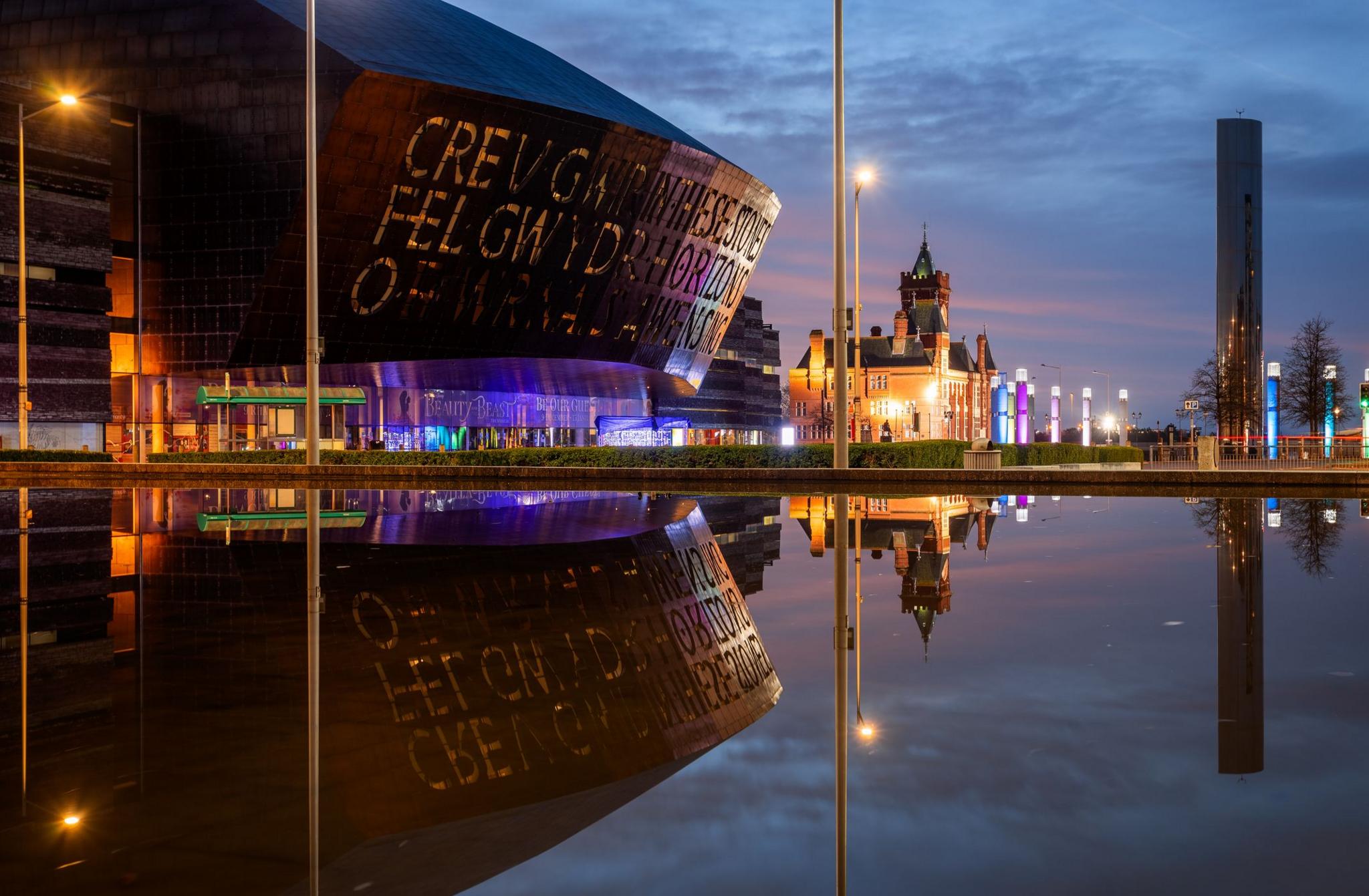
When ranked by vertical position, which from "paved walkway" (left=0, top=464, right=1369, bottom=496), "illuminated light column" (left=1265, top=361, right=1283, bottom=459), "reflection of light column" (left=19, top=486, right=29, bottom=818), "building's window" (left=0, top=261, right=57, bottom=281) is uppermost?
"building's window" (left=0, top=261, right=57, bottom=281)

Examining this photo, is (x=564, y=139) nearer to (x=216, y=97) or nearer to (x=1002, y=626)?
(x=216, y=97)

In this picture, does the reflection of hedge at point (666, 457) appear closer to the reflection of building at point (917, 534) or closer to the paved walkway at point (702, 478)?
the paved walkway at point (702, 478)

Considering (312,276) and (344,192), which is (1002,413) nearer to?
(344,192)

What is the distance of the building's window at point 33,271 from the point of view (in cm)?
4778

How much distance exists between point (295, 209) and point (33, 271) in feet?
39.0

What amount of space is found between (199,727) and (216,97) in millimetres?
48489

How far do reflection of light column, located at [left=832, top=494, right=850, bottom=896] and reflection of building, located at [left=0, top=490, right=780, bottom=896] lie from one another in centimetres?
46

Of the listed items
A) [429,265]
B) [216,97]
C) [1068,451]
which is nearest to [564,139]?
[429,265]

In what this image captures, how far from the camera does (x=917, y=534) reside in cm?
1762

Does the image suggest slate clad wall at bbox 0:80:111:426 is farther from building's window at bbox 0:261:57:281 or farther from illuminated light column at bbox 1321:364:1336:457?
illuminated light column at bbox 1321:364:1336:457

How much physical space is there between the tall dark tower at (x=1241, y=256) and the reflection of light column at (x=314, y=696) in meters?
41.8

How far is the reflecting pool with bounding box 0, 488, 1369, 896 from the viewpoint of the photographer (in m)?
4.02

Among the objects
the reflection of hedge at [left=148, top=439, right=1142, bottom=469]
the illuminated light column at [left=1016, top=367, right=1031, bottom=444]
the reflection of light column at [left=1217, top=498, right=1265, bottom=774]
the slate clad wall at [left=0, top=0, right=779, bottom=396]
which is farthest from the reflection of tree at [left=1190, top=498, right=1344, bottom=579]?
the illuminated light column at [left=1016, top=367, right=1031, bottom=444]

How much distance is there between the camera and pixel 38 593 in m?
11.5
